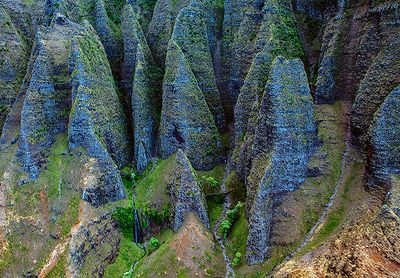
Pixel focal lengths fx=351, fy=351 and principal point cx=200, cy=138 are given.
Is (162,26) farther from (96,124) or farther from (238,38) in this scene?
(96,124)

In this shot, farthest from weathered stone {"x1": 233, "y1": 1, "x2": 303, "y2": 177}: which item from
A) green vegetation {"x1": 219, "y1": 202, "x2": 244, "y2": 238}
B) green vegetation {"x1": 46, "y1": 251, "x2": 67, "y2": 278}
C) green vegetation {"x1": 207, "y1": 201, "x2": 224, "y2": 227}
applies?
green vegetation {"x1": 46, "y1": 251, "x2": 67, "y2": 278}

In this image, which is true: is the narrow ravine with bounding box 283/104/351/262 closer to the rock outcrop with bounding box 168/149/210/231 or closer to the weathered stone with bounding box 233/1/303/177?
the weathered stone with bounding box 233/1/303/177

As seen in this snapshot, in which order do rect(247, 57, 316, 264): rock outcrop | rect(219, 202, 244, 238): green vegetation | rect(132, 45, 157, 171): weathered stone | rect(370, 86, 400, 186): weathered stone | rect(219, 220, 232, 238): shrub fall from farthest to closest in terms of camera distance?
rect(132, 45, 157, 171): weathered stone, rect(219, 202, 244, 238): green vegetation, rect(219, 220, 232, 238): shrub, rect(247, 57, 316, 264): rock outcrop, rect(370, 86, 400, 186): weathered stone

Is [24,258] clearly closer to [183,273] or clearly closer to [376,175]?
[183,273]

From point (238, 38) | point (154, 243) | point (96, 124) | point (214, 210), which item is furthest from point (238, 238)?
point (238, 38)

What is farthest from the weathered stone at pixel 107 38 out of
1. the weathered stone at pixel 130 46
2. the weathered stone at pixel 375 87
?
the weathered stone at pixel 375 87

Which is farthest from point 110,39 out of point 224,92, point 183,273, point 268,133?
point 183,273

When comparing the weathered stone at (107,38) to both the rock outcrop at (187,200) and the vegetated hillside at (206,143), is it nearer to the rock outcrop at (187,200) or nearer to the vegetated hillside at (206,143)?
the vegetated hillside at (206,143)

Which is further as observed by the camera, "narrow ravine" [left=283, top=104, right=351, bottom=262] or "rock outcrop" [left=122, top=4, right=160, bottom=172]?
"rock outcrop" [left=122, top=4, right=160, bottom=172]
